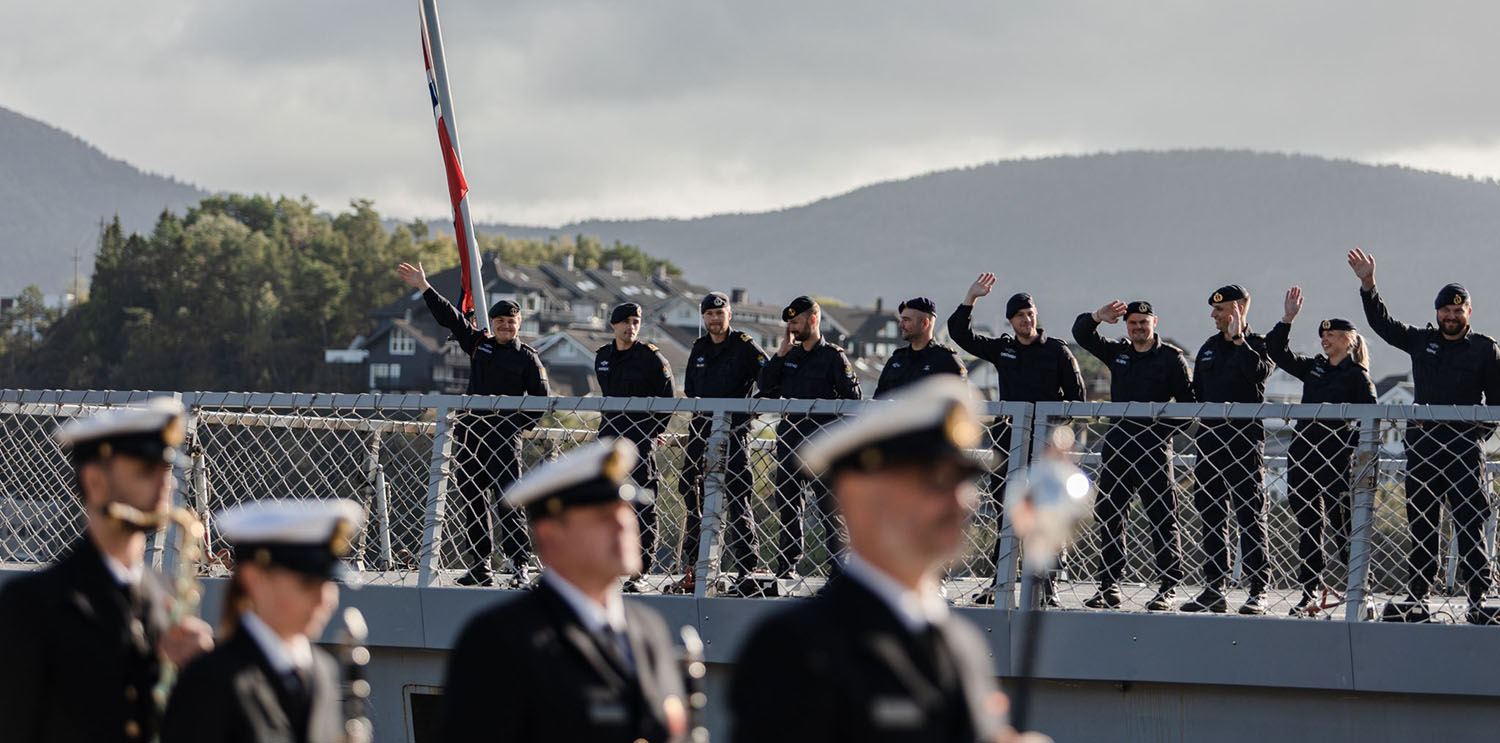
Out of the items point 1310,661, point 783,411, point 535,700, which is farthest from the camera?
point 783,411

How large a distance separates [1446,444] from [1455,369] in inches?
46.4

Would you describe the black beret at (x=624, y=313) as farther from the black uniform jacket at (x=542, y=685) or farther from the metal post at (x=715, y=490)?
the black uniform jacket at (x=542, y=685)

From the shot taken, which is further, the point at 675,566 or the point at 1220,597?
the point at 675,566

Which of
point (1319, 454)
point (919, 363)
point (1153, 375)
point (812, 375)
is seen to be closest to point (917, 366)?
point (919, 363)

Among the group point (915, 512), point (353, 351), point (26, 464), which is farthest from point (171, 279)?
point (915, 512)

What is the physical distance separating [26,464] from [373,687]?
10.4ft

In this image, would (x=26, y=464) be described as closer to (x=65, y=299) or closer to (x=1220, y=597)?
(x=1220, y=597)

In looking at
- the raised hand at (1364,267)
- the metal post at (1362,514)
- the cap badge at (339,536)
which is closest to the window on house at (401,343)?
the raised hand at (1364,267)

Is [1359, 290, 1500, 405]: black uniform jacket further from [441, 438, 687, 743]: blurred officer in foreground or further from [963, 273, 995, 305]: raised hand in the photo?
[441, 438, 687, 743]: blurred officer in foreground

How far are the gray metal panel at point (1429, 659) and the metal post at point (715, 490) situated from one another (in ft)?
8.97

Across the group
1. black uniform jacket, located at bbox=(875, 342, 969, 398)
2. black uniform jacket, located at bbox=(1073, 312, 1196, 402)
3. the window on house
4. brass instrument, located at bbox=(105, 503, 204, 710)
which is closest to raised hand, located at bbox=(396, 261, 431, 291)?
black uniform jacket, located at bbox=(875, 342, 969, 398)

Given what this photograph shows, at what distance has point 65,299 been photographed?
166625 millimetres

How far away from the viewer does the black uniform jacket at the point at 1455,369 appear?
8883mm

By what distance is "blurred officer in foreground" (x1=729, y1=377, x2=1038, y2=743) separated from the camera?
3.04m
